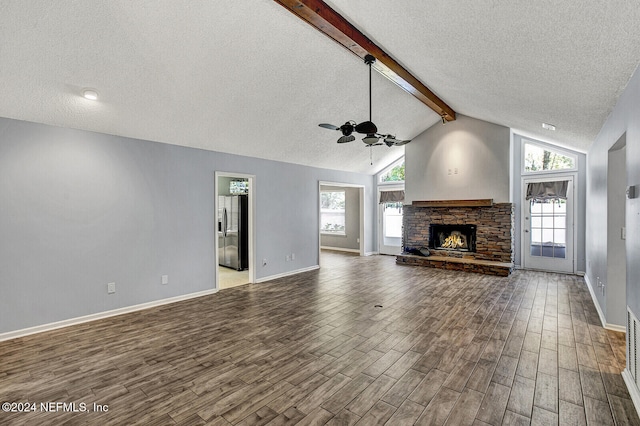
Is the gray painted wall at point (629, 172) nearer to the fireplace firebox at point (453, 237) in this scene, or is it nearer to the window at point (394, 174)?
the fireplace firebox at point (453, 237)

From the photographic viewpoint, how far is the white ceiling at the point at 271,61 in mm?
2363

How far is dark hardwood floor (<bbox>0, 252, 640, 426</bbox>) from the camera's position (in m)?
2.20

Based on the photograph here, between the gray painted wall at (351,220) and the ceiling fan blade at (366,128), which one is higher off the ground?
the ceiling fan blade at (366,128)

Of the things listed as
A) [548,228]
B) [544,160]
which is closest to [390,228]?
[548,228]

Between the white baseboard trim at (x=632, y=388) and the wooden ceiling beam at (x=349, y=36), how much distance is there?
159 inches

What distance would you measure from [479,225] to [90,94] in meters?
7.51

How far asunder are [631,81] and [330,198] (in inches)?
340

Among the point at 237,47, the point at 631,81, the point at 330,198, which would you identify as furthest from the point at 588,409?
the point at 330,198

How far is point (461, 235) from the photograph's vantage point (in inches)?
301

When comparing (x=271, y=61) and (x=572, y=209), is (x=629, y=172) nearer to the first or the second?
(x=271, y=61)

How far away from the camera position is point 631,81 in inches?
99.3

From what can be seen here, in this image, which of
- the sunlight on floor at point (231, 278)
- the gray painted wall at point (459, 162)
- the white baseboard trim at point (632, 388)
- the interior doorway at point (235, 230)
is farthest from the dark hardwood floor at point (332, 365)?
the gray painted wall at point (459, 162)

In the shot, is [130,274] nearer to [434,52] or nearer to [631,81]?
[434,52]

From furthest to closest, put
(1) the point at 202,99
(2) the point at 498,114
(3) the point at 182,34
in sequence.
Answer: (2) the point at 498,114 → (1) the point at 202,99 → (3) the point at 182,34
